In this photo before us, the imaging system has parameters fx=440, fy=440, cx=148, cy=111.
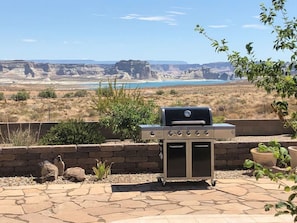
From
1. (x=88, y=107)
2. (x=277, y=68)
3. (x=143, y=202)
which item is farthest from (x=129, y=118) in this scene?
(x=88, y=107)

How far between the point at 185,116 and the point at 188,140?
41 centimetres

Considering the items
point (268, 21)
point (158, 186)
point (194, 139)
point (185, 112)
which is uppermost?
point (268, 21)

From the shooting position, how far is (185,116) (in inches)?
293

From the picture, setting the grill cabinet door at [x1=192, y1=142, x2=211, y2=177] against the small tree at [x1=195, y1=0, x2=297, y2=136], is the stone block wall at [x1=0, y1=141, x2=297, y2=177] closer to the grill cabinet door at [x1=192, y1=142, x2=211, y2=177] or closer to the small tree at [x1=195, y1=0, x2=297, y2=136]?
the grill cabinet door at [x1=192, y1=142, x2=211, y2=177]

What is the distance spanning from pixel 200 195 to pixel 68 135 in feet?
12.9

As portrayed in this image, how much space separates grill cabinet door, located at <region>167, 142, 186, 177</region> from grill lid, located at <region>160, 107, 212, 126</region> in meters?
0.38

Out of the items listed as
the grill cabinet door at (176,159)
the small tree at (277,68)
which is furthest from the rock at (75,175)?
the small tree at (277,68)

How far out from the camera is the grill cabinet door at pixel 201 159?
752cm

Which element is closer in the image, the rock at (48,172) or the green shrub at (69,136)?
the rock at (48,172)

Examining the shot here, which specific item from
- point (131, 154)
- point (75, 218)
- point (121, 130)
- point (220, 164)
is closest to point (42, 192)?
point (75, 218)

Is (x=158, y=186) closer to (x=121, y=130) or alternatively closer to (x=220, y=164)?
(x=220, y=164)

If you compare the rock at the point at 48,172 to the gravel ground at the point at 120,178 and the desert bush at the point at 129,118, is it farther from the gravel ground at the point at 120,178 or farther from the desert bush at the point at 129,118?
the desert bush at the point at 129,118

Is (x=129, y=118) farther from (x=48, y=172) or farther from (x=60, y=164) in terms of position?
(x=48, y=172)

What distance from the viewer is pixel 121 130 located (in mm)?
11703
